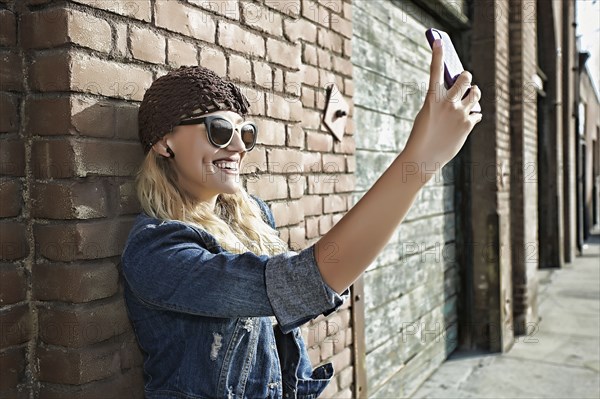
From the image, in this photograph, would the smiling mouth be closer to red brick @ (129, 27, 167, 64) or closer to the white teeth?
the white teeth

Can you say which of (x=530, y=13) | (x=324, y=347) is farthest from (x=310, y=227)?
(x=530, y=13)

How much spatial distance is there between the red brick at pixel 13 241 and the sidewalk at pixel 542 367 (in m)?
3.28

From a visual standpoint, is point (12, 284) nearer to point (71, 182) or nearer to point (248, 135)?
point (71, 182)

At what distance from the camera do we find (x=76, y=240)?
4.44ft

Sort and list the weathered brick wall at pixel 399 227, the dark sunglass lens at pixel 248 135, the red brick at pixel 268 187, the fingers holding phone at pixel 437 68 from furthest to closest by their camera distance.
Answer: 1. the weathered brick wall at pixel 399 227
2. the red brick at pixel 268 187
3. the dark sunglass lens at pixel 248 135
4. the fingers holding phone at pixel 437 68

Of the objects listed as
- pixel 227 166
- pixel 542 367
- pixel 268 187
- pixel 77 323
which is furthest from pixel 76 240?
pixel 542 367

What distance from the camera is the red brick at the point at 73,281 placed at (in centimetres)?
136

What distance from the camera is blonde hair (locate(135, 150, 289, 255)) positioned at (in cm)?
139

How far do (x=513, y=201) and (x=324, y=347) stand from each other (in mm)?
3748

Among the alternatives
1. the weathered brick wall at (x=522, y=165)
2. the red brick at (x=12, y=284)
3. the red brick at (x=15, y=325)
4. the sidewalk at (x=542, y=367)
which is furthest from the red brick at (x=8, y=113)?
the weathered brick wall at (x=522, y=165)

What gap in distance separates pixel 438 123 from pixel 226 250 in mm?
624

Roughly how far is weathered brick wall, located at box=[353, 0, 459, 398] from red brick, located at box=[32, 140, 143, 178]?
2032 millimetres

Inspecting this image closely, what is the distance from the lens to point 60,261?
1.37 meters

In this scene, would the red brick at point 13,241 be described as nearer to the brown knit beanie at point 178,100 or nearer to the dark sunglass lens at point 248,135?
the brown knit beanie at point 178,100
